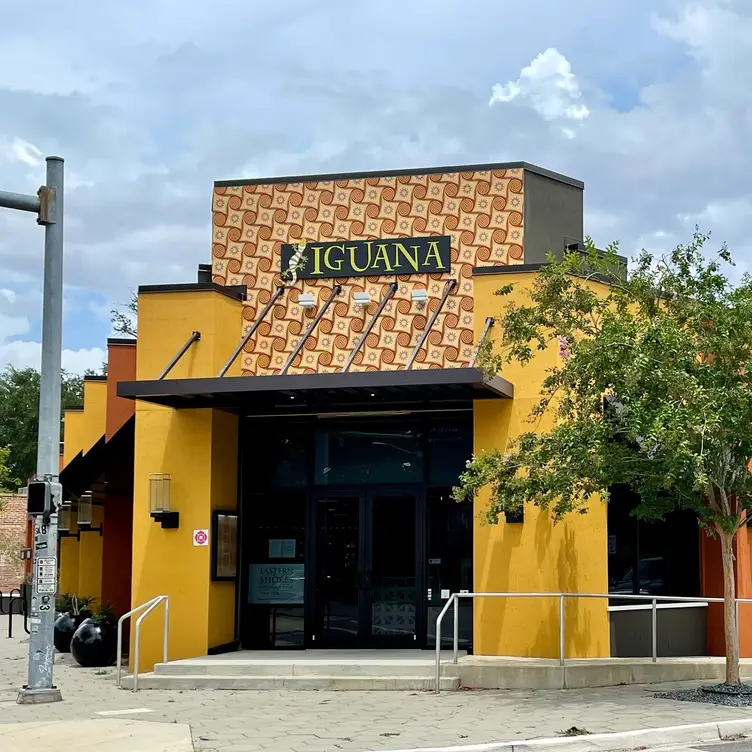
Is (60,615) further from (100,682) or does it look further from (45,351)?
(45,351)

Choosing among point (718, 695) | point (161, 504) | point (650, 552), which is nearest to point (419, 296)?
point (161, 504)

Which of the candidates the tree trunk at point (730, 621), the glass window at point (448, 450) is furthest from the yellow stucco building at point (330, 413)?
the tree trunk at point (730, 621)

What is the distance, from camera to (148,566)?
17656 mm

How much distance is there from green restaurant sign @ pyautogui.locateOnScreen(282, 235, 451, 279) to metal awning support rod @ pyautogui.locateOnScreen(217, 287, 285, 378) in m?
0.46

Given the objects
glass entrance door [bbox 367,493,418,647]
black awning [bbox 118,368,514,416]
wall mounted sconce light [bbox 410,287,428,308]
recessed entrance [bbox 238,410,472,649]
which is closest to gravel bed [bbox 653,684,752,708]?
recessed entrance [bbox 238,410,472,649]

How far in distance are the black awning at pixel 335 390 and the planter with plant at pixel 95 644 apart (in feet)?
13.2

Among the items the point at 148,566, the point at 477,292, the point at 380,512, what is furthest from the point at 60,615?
the point at 477,292

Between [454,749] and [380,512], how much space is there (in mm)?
7991

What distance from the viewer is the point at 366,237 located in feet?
61.6

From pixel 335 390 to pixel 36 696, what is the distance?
561 centimetres

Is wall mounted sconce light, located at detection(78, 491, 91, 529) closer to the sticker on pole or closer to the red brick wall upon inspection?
the sticker on pole

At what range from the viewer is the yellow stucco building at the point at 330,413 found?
1748 centimetres

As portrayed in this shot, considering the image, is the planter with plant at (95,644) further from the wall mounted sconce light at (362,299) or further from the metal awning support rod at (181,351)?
the wall mounted sconce light at (362,299)

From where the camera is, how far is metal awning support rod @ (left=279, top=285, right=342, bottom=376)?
17.6 m
